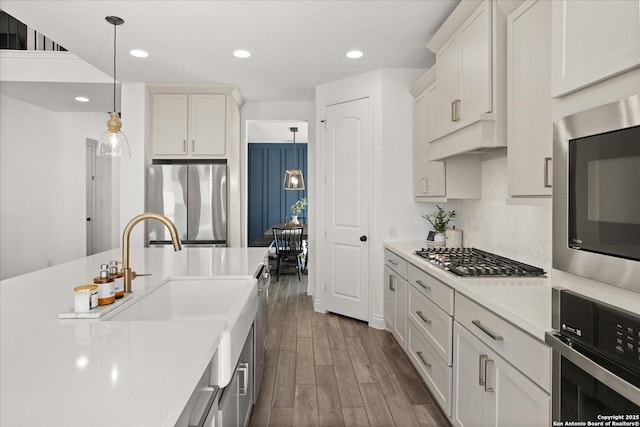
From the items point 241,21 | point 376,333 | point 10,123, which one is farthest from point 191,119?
point 376,333

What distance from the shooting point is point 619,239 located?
898mm

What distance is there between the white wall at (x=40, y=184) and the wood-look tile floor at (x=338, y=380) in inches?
159

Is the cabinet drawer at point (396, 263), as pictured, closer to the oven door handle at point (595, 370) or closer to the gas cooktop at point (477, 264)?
the gas cooktop at point (477, 264)

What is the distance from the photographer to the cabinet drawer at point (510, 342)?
1231 millimetres

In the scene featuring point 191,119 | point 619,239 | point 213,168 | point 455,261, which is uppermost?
point 191,119

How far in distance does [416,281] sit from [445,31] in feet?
5.73

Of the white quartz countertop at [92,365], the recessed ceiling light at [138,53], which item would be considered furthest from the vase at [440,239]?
the recessed ceiling light at [138,53]

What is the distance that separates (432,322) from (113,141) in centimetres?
244

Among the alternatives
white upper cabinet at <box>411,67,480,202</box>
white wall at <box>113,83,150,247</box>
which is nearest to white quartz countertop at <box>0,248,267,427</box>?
white upper cabinet at <box>411,67,480,202</box>

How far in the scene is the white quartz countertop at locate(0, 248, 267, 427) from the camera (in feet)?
2.14

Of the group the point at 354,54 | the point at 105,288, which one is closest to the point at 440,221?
the point at 354,54

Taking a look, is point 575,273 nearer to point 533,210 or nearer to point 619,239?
point 619,239

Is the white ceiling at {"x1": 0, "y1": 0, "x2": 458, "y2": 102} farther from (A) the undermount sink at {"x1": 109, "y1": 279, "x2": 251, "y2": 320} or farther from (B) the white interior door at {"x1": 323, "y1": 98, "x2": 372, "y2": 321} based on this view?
(A) the undermount sink at {"x1": 109, "y1": 279, "x2": 251, "y2": 320}

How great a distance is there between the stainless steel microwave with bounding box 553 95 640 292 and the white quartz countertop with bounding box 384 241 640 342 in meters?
0.03
